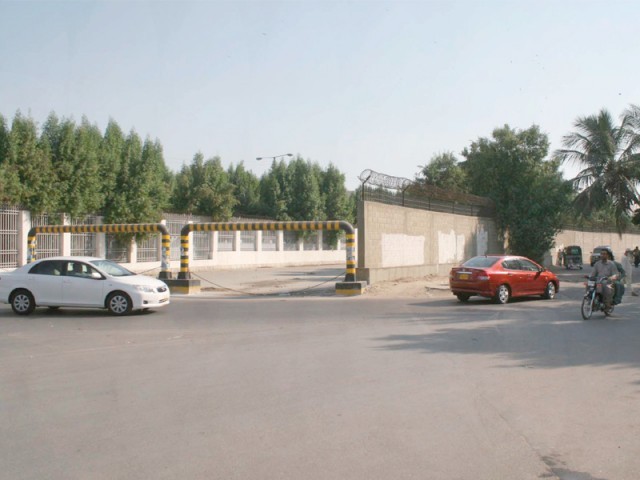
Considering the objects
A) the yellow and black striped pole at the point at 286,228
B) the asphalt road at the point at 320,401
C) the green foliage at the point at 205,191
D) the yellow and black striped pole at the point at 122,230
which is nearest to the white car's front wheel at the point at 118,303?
the asphalt road at the point at 320,401

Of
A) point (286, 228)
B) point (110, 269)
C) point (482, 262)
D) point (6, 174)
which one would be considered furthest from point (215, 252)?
point (110, 269)

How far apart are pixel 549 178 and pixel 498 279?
862 inches

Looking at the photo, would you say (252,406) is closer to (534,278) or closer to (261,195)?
(534,278)

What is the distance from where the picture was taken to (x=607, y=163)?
36000mm

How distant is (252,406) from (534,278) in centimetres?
1493

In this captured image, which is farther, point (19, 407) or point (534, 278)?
point (534, 278)

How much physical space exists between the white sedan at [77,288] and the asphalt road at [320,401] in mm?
1914

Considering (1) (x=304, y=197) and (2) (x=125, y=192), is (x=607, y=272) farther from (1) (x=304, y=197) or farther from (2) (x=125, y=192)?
(1) (x=304, y=197)

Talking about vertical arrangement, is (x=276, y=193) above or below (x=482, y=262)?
above

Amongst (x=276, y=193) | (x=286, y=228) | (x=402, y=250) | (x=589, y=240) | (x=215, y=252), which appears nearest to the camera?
(x=286, y=228)

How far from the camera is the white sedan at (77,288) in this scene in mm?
14750

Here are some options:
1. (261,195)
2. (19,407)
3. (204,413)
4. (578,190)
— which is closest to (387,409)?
(204,413)

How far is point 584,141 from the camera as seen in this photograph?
121ft

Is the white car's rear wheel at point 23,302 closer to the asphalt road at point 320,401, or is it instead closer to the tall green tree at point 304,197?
the asphalt road at point 320,401
